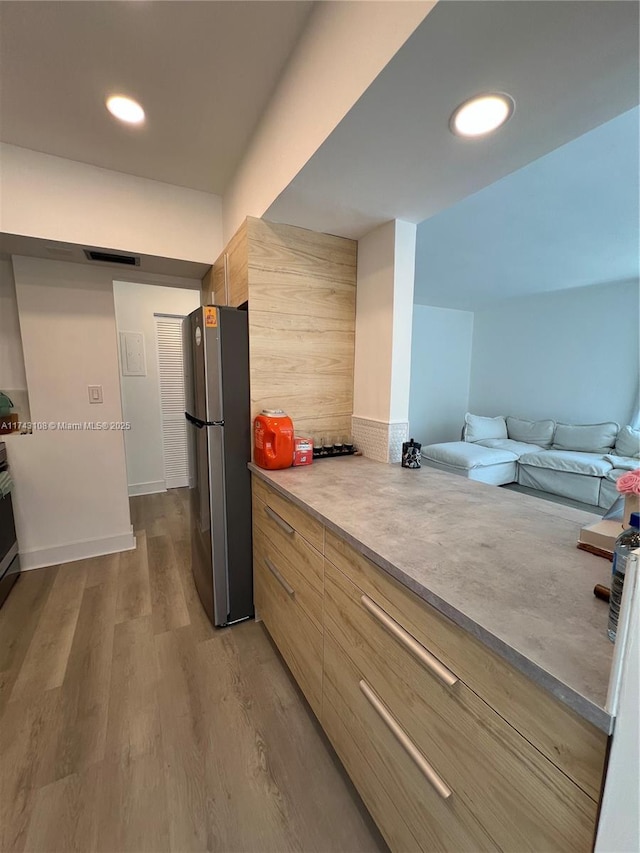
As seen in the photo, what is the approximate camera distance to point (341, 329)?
197 centimetres

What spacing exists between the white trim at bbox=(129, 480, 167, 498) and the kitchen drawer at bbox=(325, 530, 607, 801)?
365 centimetres

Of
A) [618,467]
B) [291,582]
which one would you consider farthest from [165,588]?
[618,467]

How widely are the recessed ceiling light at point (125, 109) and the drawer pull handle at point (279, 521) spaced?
1850mm

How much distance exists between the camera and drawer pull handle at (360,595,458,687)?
69 cm

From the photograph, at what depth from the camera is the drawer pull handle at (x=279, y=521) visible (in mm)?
1368

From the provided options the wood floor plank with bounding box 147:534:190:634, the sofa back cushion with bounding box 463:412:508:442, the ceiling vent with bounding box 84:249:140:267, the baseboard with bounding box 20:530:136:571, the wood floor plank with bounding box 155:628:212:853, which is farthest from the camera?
the sofa back cushion with bounding box 463:412:508:442

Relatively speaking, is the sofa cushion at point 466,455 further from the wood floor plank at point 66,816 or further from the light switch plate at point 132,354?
the wood floor plank at point 66,816

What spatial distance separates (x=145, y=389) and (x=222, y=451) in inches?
102

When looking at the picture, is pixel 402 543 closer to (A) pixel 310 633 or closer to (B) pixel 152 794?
(A) pixel 310 633

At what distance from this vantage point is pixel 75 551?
2469mm

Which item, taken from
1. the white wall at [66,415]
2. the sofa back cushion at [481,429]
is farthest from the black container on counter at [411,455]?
the sofa back cushion at [481,429]

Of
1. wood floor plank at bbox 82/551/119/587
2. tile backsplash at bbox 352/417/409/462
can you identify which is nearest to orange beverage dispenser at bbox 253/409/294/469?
tile backsplash at bbox 352/417/409/462

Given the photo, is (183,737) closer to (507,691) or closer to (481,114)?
(507,691)

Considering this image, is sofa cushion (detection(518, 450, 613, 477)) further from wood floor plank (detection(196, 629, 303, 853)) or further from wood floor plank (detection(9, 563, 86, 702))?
wood floor plank (detection(9, 563, 86, 702))
